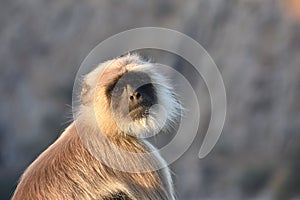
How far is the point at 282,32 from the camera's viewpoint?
19359 mm

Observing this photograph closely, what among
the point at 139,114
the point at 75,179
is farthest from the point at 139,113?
the point at 75,179

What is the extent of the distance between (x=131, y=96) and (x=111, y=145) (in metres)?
0.26

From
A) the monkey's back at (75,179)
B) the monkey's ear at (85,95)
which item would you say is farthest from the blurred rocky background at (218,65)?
the monkey's back at (75,179)

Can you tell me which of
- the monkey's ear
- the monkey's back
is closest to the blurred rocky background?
the monkey's ear

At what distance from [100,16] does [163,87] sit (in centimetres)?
1803

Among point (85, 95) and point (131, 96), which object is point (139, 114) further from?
point (85, 95)

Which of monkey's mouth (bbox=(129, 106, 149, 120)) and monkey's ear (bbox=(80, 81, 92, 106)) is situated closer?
monkey's mouth (bbox=(129, 106, 149, 120))

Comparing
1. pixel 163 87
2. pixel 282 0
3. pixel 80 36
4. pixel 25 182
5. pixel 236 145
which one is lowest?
pixel 25 182

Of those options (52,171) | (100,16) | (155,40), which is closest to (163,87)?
(52,171)

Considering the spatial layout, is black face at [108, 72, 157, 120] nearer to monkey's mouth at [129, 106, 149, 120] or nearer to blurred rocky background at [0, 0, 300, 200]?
monkey's mouth at [129, 106, 149, 120]

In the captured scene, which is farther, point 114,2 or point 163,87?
point 114,2

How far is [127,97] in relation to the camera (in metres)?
3.82

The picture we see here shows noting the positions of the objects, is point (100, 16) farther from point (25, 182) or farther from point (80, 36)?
point (25, 182)

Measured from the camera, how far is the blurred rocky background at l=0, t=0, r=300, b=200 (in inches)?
730
